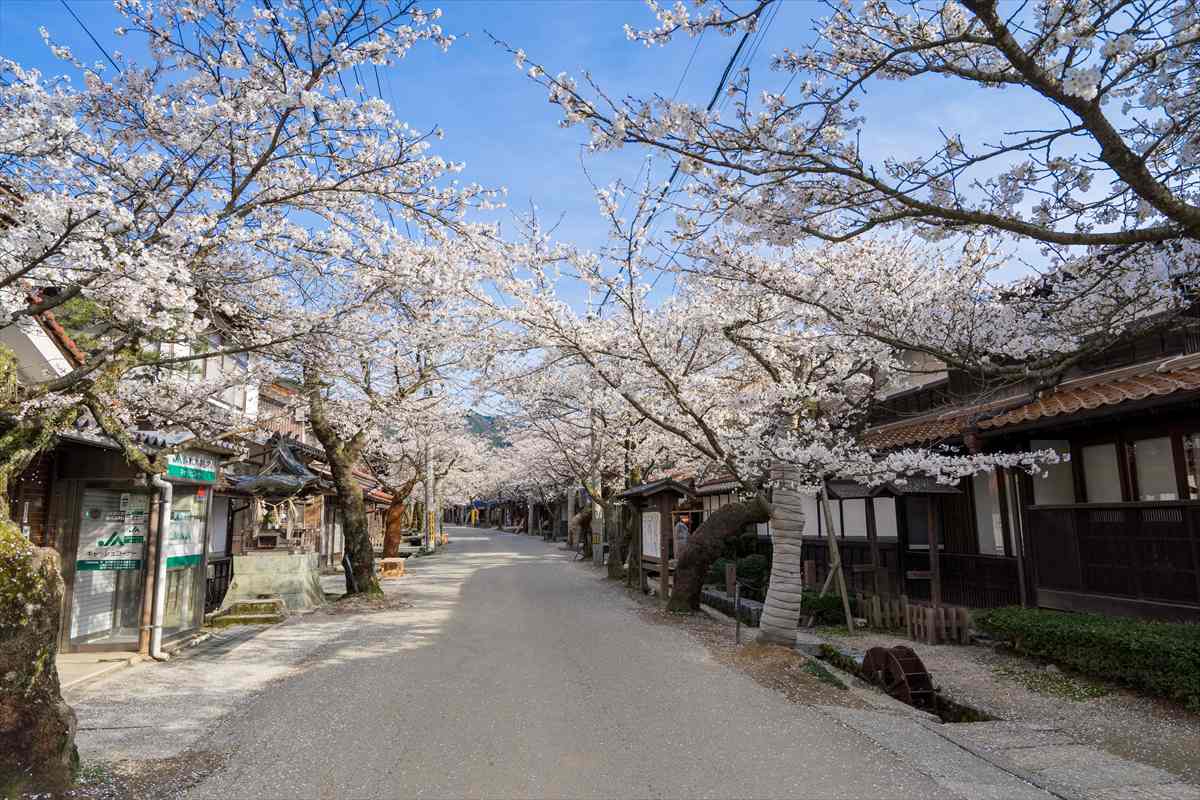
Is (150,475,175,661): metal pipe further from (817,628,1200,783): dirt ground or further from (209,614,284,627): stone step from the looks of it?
(817,628,1200,783): dirt ground

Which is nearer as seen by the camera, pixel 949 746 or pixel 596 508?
pixel 949 746

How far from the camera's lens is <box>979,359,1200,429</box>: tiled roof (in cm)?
831

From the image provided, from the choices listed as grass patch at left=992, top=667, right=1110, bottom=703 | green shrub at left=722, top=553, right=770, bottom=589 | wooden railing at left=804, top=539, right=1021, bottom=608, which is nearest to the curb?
grass patch at left=992, top=667, right=1110, bottom=703

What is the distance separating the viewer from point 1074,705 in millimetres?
7496

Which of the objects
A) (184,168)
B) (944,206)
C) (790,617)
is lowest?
(790,617)

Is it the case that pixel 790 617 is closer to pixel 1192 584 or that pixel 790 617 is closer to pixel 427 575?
pixel 1192 584

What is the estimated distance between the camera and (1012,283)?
11977 mm

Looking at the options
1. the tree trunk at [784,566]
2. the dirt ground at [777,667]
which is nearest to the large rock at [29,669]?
the dirt ground at [777,667]

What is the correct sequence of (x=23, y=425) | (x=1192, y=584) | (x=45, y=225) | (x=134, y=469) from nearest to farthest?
(x=45, y=225) → (x=23, y=425) → (x=1192, y=584) → (x=134, y=469)

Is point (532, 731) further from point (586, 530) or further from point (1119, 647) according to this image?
point (586, 530)

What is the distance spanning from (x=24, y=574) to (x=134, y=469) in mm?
4853

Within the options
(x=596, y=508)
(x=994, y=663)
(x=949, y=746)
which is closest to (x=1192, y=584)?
(x=994, y=663)

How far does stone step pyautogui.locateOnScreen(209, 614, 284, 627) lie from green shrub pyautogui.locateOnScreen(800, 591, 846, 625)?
945cm

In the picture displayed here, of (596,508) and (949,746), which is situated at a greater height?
(596,508)
